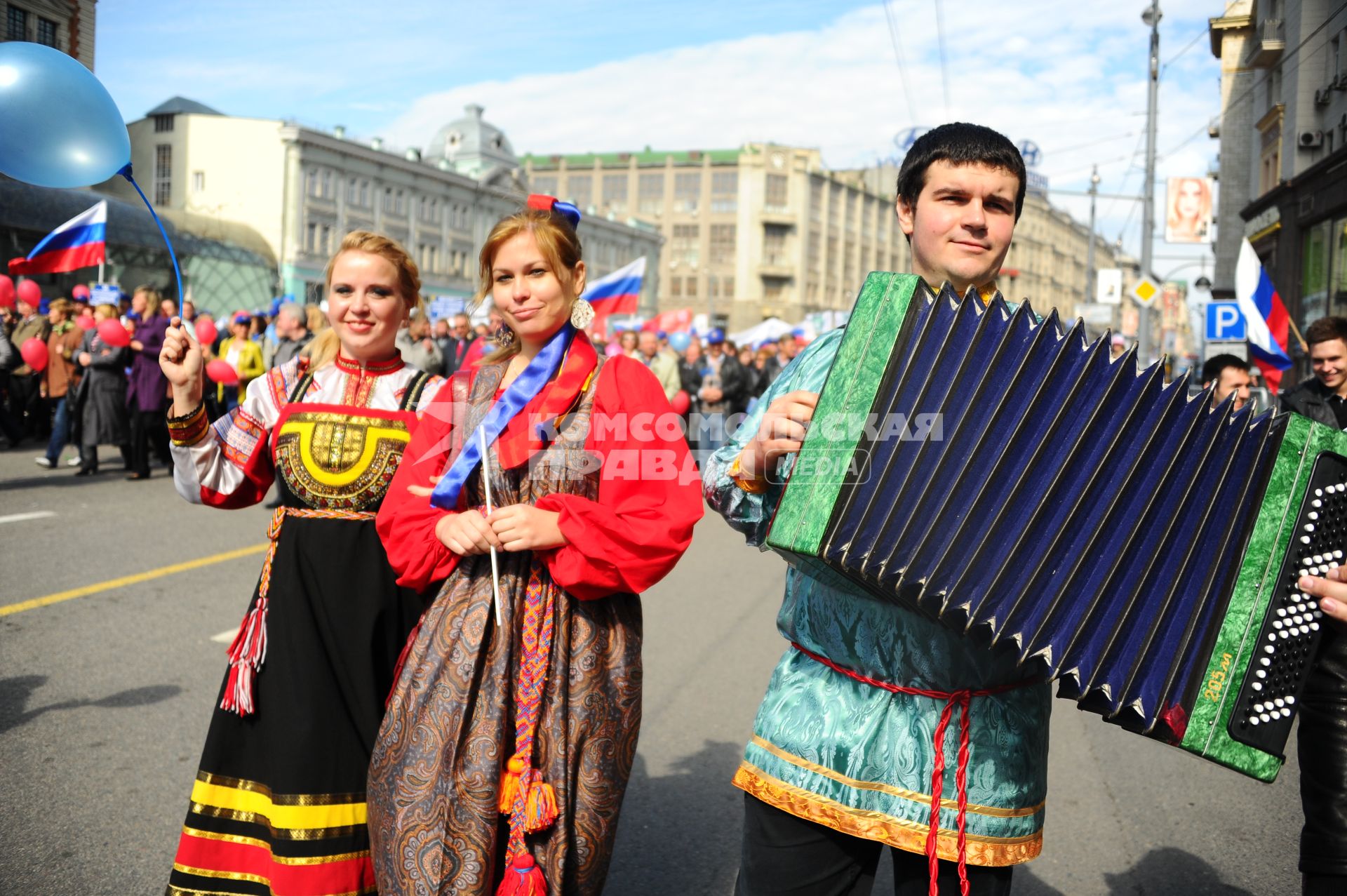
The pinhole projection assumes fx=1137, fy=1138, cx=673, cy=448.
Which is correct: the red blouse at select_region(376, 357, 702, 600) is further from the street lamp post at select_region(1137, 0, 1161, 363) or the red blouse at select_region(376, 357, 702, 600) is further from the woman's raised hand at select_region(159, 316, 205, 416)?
the street lamp post at select_region(1137, 0, 1161, 363)

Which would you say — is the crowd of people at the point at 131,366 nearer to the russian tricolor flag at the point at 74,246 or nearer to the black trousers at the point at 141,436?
the black trousers at the point at 141,436

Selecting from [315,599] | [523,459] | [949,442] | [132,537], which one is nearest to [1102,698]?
[949,442]

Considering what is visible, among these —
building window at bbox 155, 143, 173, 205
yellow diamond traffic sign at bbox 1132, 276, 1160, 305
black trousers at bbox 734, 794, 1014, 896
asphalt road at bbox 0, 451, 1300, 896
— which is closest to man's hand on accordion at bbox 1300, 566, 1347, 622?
black trousers at bbox 734, 794, 1014, 896

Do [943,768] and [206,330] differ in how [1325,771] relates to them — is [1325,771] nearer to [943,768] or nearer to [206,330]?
[943,768]

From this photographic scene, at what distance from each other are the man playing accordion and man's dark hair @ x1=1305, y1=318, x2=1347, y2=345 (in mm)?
3669

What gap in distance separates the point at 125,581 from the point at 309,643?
15.4 feet

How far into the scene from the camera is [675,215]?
96562mm

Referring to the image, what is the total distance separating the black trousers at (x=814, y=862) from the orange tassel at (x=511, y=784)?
0.52m

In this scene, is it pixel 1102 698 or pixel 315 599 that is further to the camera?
pixel 315 599

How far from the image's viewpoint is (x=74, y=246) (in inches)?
323

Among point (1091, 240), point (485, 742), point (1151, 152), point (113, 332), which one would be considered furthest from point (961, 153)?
point (1091, 240)

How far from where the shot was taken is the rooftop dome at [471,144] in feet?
259

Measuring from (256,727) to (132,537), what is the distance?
20.1 feet

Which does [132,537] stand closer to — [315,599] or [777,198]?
[315,599]
